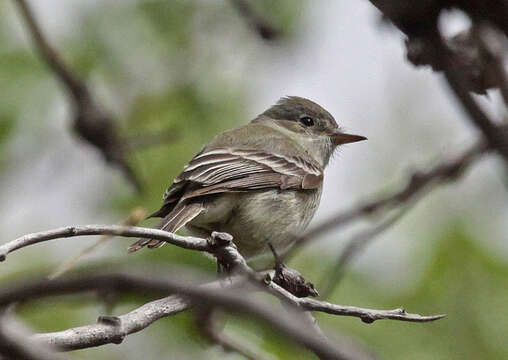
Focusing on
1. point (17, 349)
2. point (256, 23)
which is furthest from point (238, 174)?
point (17, 349)

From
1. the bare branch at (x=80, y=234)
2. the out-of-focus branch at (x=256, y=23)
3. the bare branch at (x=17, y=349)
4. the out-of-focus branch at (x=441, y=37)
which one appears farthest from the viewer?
the out-of-focus branch at (x=256, y=23)

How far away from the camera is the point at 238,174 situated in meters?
5.00

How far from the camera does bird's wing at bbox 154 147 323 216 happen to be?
4.79 m

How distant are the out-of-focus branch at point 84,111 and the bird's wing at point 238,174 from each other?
411mm

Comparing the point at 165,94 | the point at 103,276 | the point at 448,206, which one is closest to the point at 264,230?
the point at 448,206

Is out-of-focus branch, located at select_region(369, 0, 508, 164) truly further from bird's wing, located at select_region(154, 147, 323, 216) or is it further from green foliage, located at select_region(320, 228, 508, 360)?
green foliage, located at select_region(320, 228, 508, 360)

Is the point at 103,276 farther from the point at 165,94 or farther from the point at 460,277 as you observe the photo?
the point at 165,94

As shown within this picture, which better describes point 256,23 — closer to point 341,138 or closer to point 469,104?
point 469,104

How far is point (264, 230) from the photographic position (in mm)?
4855

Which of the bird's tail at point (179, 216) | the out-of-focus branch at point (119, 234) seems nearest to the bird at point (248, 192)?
the bird's tail at point (179, 216)

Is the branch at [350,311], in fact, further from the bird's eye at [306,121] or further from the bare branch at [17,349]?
the bird's eye at [306,121]

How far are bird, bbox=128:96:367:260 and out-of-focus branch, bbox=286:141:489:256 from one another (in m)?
2.99

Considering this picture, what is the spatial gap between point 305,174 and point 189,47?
190 centimetres

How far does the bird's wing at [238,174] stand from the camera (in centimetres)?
479
